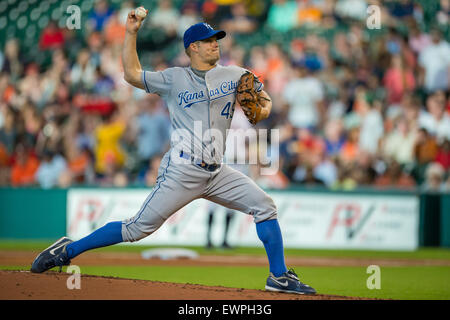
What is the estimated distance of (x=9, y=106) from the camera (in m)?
16.9

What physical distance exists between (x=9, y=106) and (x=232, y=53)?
516cm

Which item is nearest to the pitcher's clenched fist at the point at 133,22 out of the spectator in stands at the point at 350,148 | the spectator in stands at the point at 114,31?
the spectator in stands at the point at 350,148

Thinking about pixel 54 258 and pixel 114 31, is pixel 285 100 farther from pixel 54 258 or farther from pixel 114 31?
pixel 54 258

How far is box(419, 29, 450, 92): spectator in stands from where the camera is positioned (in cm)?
1556

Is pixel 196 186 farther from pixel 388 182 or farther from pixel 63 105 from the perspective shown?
pixel 63 105

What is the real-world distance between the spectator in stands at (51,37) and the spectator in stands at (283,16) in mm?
5175

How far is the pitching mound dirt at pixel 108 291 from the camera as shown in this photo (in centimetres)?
588

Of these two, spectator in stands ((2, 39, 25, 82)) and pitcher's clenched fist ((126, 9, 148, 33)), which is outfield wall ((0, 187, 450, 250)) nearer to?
spectator in stands ((2, 39, 25, 82))

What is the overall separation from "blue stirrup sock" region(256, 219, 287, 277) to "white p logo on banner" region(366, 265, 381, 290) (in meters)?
1.87

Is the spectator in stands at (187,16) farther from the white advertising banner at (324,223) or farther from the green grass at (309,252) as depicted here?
the green grass at (309,252)

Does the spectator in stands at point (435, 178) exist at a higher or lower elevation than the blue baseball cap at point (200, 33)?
lower

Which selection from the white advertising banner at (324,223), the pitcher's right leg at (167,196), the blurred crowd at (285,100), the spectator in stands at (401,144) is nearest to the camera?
the pitcher's right leg at (167,196)

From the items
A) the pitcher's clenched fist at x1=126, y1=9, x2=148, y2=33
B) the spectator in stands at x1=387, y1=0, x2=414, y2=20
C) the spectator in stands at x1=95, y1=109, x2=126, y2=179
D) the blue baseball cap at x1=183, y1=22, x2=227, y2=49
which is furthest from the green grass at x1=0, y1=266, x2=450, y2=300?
the spectator in stands at x1=387, y1=0, x2=414, y2=20
